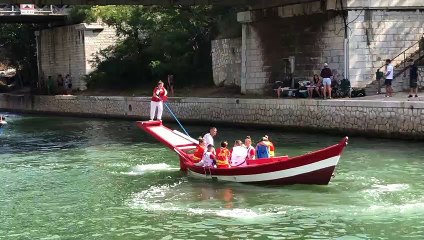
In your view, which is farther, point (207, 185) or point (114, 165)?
point (114, 165)

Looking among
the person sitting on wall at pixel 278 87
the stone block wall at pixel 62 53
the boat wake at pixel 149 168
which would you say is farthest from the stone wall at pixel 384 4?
the stone block wall at pixel 62 53

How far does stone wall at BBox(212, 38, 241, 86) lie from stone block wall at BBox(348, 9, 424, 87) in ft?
28.5

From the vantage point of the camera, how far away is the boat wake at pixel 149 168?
19.1 metres

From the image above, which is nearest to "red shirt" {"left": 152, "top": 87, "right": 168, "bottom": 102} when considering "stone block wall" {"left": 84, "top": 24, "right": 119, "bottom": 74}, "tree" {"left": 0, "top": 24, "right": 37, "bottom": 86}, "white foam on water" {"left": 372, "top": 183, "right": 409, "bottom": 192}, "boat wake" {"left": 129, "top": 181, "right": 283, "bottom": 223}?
"boat wake" {"left": 129, "top": 181, "right": 283, "bottom": 223}

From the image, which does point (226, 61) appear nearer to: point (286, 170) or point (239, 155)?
point (239, 155)

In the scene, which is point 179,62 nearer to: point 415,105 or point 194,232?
point 415,105

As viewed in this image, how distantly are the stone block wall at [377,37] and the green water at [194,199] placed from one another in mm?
4640

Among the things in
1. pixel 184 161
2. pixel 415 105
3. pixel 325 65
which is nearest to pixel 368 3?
pixel 325 65

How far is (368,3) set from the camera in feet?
89.3

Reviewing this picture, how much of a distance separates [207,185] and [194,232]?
478 cm

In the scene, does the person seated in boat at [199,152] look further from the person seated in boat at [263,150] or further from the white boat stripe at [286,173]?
the person seated in boat at [263,150]

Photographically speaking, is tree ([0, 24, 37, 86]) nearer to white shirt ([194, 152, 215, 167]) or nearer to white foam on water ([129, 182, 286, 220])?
white shirt ([194, 152, 215, 167])

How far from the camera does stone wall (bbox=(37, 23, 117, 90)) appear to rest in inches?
1797

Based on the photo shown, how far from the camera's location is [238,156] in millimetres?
16672
